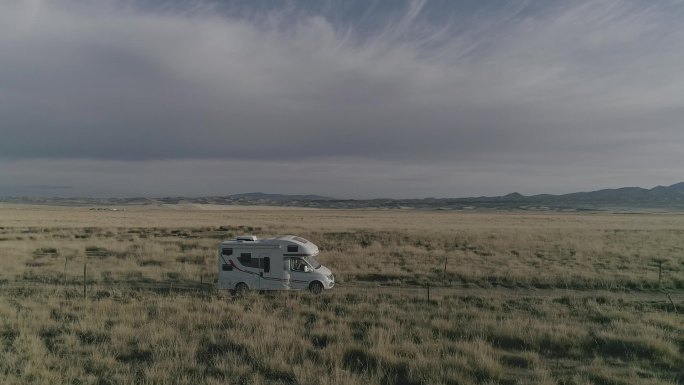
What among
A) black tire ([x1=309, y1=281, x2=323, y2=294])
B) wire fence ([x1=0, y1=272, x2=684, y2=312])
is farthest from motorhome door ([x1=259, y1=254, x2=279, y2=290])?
wire fence ([x1=0, y1=272, x2=684, y2=312])

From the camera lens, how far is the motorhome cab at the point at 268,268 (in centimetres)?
1825

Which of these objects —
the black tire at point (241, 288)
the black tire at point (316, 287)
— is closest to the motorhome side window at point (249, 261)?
the black tire at point (241, 288)

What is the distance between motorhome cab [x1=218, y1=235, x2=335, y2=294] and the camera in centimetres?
1825

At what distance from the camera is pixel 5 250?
96.2 feet

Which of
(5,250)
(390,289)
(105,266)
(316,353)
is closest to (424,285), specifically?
(390,289)

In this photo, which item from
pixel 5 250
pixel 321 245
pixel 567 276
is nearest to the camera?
pixel 567 276

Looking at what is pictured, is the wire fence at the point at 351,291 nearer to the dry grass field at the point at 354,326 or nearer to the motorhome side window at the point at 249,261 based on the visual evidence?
the dry grass field at the point at 354,326

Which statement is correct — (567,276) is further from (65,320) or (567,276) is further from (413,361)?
(65,320)

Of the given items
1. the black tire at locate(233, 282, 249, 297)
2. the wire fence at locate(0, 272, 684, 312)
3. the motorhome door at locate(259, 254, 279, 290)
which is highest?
the motorhome door at locate(259, 254, 279, 290)

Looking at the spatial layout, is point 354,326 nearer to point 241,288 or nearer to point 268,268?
point 268,268

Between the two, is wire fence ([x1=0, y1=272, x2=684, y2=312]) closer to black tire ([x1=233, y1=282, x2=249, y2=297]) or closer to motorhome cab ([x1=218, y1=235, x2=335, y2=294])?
black tire ([x1=233, y1=282, x2=249, y2=297])

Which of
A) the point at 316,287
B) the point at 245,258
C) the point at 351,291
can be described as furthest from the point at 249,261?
the point at 351,291

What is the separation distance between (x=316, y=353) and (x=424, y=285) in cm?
1186

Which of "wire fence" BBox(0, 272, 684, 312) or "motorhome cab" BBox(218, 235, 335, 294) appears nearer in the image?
"wire fence" BBox(0, 272, 684, 312)
